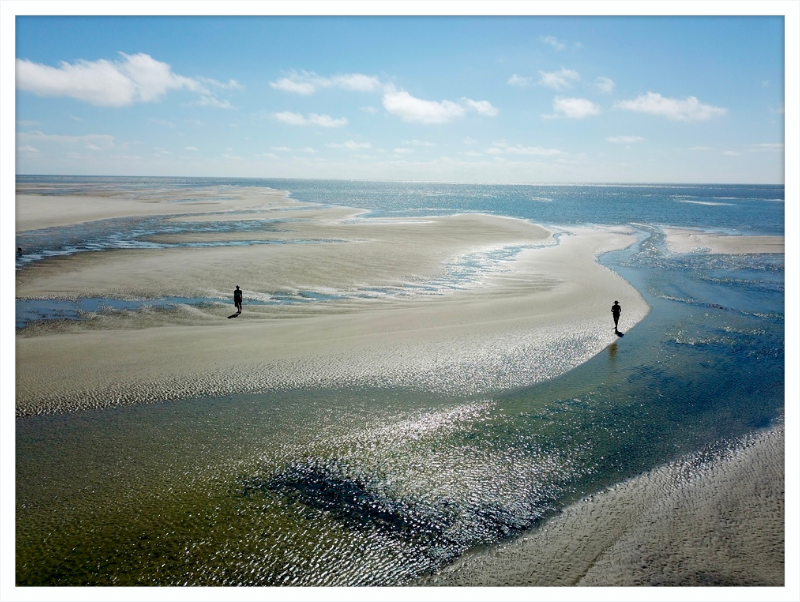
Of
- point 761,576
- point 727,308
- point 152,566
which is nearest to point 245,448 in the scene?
point 152,566

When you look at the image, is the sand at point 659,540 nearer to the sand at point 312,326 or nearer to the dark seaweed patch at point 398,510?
the dark seaweed patch at point 398,510

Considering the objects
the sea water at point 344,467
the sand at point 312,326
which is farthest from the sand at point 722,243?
the sea water at point 344,467

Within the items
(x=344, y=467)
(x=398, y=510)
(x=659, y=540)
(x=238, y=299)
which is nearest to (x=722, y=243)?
(x=238, y=299)

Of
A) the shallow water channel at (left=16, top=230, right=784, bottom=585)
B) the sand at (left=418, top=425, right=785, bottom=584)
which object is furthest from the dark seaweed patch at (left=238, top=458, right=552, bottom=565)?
the sand at (left=418, top=425, right=785, bottom=584)

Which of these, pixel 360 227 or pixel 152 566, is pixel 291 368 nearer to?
pixel 152 566

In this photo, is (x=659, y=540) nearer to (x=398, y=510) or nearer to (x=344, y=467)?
(x=398, y=510)

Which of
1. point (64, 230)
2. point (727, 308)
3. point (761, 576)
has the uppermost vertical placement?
point (64, 230)

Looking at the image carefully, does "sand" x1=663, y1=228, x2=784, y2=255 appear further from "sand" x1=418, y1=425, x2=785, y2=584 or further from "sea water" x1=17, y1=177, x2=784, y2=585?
"sand" x1=418, y1=425, x2=785, y2=584
